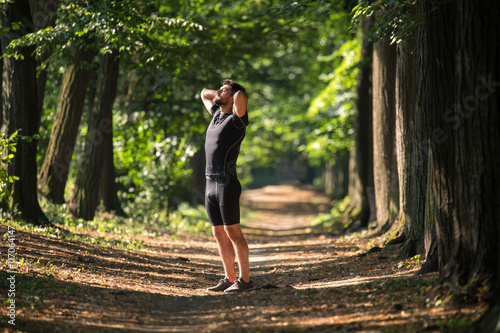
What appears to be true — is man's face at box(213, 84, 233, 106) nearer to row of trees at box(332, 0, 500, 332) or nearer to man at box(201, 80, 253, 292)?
man at box(201, 80, 253, 292)

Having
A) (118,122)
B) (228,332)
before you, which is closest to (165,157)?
(118,122)

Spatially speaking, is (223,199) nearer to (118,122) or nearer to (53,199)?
(53,199)

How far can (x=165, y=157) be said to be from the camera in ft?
59.4

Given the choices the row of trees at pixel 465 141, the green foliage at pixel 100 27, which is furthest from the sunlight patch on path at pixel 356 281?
the green foliage at pixel 100 27

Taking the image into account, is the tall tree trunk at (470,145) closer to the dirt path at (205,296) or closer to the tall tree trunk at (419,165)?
the dirt path at (205,296)

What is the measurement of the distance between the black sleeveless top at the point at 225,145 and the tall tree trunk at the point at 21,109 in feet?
13.2

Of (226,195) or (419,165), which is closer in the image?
(226,195)

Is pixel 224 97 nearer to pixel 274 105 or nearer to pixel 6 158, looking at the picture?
pixel 6 158

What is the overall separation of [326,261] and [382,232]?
101 inches

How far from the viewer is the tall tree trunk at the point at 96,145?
13.4 meters

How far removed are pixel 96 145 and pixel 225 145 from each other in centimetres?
759

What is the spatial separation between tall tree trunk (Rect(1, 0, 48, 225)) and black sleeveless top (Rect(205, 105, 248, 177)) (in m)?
4.03

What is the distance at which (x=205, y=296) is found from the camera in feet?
22.0

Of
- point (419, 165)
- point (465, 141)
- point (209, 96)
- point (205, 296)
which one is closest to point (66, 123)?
point (209, 96)
